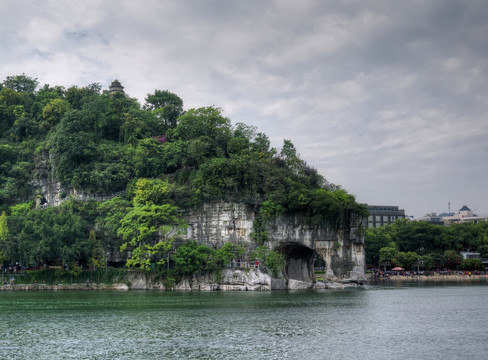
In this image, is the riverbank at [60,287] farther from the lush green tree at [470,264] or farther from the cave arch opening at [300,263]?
the lush green tree at [470,264]

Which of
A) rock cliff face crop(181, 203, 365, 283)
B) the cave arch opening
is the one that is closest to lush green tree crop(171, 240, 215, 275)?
rock cliff face crop(181, 203, 365, 283)

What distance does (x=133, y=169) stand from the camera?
233 feet

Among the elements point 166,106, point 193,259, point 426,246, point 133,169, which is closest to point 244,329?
point 193,259

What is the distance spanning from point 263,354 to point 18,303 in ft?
93.4

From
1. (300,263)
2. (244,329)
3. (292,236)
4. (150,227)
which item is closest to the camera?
(244,329)

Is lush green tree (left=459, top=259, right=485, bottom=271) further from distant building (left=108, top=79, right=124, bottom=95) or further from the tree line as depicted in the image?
distant building (left=108, top=79, right=124, bottom=95)

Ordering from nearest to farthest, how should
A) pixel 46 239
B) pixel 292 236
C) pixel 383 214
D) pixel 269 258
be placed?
pixel 46 239 < pixel 269 258 < pixel 292 236 < pixel 383 214

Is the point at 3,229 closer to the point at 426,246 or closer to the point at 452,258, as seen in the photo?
the point at 426,246

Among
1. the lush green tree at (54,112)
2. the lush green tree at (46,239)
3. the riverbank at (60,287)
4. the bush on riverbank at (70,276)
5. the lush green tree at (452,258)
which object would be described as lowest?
the riverbank at (60,287)

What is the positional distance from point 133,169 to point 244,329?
44.9m

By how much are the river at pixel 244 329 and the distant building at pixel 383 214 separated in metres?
104

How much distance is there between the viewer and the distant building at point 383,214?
484 ft

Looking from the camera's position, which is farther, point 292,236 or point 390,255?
point 390,255

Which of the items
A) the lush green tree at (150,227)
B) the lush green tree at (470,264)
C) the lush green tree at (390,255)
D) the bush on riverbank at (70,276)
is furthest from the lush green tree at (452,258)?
the bush on riverbank at (70,276)
